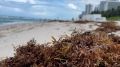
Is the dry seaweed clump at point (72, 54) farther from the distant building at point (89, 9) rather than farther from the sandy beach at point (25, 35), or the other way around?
the distant building at point (89, 9)

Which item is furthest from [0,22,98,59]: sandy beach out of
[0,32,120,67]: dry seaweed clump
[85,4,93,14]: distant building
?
[85,4,93,14]: distant building

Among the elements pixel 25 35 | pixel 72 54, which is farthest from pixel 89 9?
pixel 72 54

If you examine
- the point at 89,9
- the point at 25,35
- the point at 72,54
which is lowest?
the point at 89,9

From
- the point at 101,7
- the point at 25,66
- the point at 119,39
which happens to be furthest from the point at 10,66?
the point at 101,7

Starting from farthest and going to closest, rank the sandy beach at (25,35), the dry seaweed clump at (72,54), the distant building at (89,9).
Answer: the distant building at (89,9) → the sandy beach at (25,35) → the dry seaweed clump at (72,54)

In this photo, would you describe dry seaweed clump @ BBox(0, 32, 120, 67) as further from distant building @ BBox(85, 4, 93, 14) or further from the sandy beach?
distant building @ BBox(85, 4, 93, 14)

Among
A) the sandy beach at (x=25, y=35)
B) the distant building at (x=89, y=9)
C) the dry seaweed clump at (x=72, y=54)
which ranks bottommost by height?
the distant building at (x=89, y=9)

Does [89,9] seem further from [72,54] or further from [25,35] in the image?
[72,54]

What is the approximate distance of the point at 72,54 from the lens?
4.69 m

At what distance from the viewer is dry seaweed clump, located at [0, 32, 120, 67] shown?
4613 mm

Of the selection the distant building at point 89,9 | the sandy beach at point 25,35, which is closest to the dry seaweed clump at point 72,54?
the sandy beach at point 25,35

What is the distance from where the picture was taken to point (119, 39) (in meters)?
6.08

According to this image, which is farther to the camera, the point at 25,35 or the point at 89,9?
the point at 89,9

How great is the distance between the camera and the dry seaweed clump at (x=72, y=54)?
461cm
